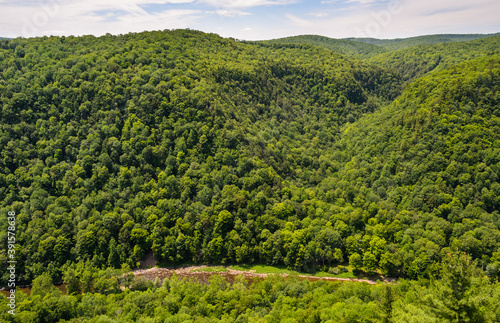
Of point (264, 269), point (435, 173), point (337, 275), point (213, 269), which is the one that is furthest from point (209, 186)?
point (435, 173)

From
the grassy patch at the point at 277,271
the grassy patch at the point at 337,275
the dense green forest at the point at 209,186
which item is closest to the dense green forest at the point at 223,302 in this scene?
the dense green forest at the point at 209,186

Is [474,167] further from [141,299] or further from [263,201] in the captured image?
[141,299]

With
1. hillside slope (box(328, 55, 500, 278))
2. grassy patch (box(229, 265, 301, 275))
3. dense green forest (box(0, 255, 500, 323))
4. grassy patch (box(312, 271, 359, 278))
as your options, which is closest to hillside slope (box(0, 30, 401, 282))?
grassy patch (box(229, 265, 301, 275))

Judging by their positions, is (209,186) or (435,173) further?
(209,186)

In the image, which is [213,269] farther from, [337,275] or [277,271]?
[337,275]

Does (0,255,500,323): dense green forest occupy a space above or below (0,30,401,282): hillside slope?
below

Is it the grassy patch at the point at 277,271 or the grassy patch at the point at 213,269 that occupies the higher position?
the grassy patch at the point at 277,271

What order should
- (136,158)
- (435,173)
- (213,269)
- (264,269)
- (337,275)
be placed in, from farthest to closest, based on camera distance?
(136,158), (435,173), (213,269), (264,269), (337,275)

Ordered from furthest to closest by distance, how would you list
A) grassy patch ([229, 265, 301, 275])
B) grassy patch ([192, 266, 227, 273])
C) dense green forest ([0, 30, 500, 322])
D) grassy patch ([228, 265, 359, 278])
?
grassy patch ([192, 266, 227, 273]) → grassy patch ([229, 265, 301, 275]) → grassy patch ([228, 265, 359, 278]) → dense green forest ([0, 30, 500, 322])

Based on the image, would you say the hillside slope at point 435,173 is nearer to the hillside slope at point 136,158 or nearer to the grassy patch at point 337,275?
the grassy patch at point 337,275

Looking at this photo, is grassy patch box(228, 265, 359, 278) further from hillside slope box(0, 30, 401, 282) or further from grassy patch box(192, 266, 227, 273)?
hillside slope box(0, 30, 401, 282)
